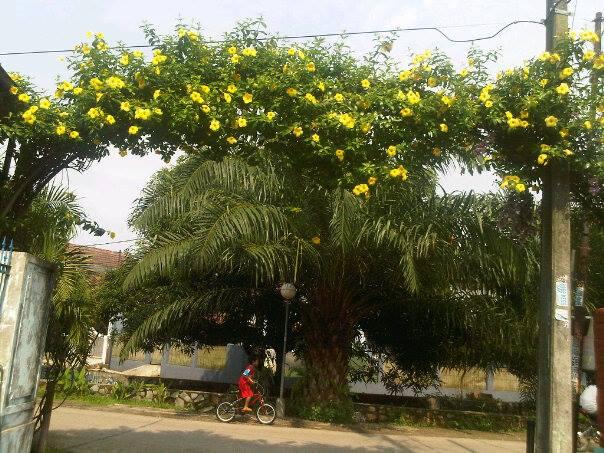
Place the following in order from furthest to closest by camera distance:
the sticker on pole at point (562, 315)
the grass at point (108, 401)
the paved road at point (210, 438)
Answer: the grass at point (108, 401) < the paved road at point (210, 438) < the sticker on pole at point (562, 315)

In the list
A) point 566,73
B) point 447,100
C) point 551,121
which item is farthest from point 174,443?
point 566,73

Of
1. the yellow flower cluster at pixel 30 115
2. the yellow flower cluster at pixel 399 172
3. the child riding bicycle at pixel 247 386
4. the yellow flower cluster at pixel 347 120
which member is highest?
the yellow flower cluster at pixel 347 120

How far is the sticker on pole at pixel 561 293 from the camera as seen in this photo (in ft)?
22.4

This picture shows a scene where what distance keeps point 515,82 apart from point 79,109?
14.7 feet

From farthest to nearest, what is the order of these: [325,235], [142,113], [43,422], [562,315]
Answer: [325,235], [43,422], [142,113], [562,315]

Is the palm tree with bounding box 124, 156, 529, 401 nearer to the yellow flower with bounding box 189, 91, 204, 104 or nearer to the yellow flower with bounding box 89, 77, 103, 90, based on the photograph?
the yellow flower with bounding box 189, 91, 204, 104

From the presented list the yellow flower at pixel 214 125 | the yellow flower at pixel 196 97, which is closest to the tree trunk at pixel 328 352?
the yellow flower at pixel 214 125

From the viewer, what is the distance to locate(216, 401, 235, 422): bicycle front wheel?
49.8 feet

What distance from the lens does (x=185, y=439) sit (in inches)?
466

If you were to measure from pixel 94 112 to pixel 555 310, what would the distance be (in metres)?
4.95

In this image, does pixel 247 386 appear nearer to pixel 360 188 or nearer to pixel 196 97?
pixel 360 188

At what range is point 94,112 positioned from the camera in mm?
7066

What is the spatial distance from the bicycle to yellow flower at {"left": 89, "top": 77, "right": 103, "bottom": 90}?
31.2ft

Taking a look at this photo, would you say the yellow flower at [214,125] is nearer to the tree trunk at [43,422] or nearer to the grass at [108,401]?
the tree trunk at [43,422]
